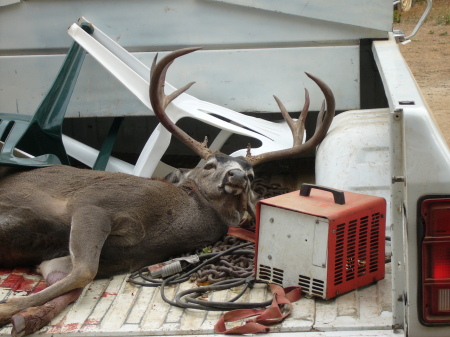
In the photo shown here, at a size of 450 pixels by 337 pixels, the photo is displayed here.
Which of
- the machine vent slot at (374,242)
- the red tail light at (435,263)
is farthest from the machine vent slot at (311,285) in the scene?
the red tail light at (435,263)

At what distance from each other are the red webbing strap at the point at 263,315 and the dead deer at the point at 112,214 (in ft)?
2.96

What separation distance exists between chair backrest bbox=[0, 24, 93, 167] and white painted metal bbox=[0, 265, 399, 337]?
4.26 ft

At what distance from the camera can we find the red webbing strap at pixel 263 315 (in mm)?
3291

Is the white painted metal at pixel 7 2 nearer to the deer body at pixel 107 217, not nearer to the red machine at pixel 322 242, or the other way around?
the deer body at pixel 107 217

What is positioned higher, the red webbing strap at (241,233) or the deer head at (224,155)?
the deer head at (224,155)

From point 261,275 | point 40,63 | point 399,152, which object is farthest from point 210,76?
point 399,152

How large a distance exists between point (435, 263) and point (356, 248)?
3.14 feet

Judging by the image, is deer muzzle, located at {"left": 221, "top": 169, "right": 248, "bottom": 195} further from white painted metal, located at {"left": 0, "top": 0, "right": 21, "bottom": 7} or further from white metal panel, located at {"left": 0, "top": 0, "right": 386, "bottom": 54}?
white painted metal, located at {"left": 0, "top": 0, "right": 21, "bottom": 7}

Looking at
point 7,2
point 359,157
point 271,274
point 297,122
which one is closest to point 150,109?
point 297,122

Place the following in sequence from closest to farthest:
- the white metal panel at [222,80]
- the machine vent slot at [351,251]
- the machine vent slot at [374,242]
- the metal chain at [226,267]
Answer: the machine vent slot at [351,251] → the machine vent slot at [374,242] → the metal chain at [226,267] → the white metal panel at [222,80]

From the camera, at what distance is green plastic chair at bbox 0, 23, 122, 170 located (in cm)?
516

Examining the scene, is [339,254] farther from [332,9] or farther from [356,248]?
[332,9]

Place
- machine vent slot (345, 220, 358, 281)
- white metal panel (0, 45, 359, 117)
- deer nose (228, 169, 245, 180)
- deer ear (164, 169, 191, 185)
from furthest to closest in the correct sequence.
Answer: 1. white metal panel (0, 45, 359, 117)
2. deer ear (164, 169, 191, 185)
3. deer nose (228, 169, 245, 180)
4. machine vent slot (345, 220, 358, 281)

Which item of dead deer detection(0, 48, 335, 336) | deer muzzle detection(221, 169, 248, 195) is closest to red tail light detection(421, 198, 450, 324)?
dead deer detection(0, 48, 335, 336)
